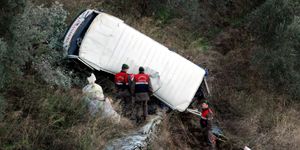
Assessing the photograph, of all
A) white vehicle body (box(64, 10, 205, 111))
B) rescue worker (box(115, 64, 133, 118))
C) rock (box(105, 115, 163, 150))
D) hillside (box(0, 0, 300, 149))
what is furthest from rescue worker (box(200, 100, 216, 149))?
rescue worker (box(115, 64, 133, 118))

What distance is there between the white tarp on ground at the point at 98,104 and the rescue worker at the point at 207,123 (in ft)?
7.58

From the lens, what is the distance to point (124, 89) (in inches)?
444

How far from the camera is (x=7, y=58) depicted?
8.55 meters

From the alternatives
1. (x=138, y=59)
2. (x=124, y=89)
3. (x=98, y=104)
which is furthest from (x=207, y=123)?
(x=98, y=104)

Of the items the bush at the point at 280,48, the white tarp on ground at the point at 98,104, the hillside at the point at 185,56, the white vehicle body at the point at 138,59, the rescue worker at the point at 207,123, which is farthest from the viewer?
the bush at the point at 280,48

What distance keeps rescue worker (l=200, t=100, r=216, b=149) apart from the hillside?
29 cm

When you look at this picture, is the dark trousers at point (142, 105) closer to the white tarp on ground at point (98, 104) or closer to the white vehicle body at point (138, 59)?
the white vehicle body at point (138, 59)

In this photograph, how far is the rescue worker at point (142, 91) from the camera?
11.1m

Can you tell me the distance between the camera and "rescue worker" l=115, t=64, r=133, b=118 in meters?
11.1

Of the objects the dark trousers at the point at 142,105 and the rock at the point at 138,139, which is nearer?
the rock at the point at 138,139

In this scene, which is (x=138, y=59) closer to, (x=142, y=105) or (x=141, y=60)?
(x=141, y=60)

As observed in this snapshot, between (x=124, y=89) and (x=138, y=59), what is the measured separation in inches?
39.1

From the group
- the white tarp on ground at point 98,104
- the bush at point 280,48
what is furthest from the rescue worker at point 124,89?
the bush at point 280,48

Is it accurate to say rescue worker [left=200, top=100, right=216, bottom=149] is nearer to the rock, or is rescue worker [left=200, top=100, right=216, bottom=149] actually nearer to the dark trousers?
the rock
